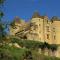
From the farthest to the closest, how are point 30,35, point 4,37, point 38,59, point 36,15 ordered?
point 36,15 < point 30,35 < point 38,59 < point 4,37

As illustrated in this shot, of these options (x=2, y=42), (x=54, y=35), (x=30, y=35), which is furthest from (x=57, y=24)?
(x=2, y=42)

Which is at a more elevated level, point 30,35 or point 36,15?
point 36,15

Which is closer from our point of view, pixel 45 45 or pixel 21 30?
pixel 45 45

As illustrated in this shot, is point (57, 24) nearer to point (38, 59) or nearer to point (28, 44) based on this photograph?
point (28, 44)

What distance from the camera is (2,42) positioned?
2128 cm

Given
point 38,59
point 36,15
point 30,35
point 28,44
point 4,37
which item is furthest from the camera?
Answer: point 36,15

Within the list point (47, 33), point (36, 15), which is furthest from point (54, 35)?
point (36, 15)

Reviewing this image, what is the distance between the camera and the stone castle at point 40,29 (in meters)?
59.8

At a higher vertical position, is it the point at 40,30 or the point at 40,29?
the point at 40,29

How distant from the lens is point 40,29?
202ft

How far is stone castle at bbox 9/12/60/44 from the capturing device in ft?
196

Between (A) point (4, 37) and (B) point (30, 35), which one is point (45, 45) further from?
(A) point (4, 37)

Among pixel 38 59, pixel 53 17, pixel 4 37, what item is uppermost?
pixel 53 17

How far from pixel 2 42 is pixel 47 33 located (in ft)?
135
